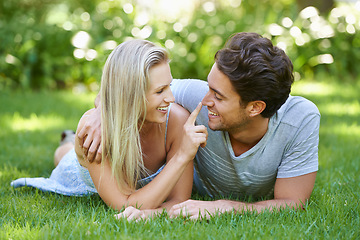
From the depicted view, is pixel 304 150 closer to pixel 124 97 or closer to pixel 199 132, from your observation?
pixel 199 132

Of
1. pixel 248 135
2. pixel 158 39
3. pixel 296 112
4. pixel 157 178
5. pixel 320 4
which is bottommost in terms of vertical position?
pixel 157 178

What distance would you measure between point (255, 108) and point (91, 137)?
1.04m

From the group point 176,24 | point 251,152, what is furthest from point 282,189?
point 176,24

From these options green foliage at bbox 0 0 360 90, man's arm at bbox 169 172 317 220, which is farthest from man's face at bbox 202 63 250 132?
green foliage at bbox 0 0 360 90

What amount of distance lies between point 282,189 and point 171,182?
0.74m

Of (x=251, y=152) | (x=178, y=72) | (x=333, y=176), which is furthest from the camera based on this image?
(x=178, y=72)

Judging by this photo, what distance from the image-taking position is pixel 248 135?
3.26 metres

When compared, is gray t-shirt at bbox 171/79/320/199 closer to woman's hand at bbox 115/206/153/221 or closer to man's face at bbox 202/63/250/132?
man's face at bbox 202/63/250/132

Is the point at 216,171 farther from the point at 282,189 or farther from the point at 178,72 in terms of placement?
the point at 178,72

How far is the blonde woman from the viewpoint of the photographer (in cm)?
290

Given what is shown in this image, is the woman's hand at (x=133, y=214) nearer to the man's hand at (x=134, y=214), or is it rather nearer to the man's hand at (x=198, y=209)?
the man's hand at (x=134, y=214)

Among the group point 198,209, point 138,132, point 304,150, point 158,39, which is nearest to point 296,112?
point 304,150

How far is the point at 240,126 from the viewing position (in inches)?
126

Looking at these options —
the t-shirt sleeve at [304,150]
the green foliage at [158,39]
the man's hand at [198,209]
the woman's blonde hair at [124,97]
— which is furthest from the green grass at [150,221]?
the green foliage at [158,39]
